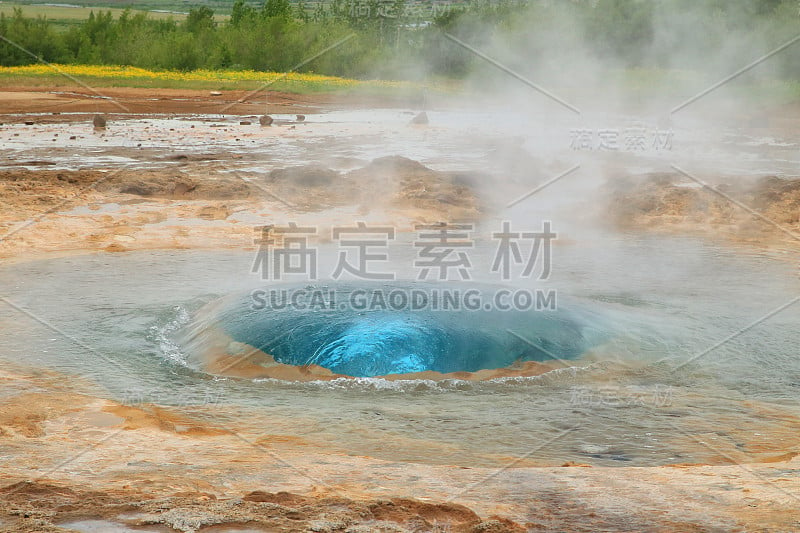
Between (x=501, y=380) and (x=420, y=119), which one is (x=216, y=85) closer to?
(x=420, y=119)

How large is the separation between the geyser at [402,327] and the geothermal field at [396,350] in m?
0.02

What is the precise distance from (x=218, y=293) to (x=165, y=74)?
29.9m

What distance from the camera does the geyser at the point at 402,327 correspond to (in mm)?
6223

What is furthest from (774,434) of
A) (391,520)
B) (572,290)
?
(572,290)

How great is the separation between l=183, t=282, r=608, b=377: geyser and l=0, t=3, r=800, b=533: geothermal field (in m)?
0.02

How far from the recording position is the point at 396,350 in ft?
20.4

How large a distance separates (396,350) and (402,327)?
0.25m

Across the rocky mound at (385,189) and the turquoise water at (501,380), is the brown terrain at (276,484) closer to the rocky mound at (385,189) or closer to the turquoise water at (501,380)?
the turquoise water at (501,380)

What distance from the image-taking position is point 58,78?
33031mm

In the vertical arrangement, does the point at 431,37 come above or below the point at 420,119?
above

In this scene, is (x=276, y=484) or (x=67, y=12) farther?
(x=67, y=12)

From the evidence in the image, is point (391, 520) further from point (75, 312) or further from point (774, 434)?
point (75, 312)

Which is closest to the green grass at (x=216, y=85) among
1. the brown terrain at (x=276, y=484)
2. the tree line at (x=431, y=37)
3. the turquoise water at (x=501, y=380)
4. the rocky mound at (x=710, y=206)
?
the tree line at (x=431, y=37)

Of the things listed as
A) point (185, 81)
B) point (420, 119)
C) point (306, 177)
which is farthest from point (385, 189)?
point (185, 81)
